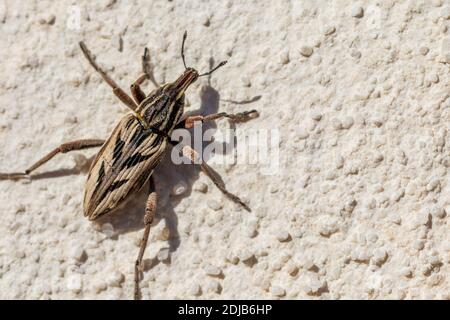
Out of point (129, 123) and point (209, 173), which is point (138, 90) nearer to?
point (129, 123)

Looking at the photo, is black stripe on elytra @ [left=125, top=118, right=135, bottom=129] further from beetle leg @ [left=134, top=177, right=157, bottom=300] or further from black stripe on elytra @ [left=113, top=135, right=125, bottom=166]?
beetle leg @ [left=134, top=177, right=157, bottom=300]

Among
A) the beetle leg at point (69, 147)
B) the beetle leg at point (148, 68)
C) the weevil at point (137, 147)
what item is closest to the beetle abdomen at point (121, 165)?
the weevil at point (137, 147)

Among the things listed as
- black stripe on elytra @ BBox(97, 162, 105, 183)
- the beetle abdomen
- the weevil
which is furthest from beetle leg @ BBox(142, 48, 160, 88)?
black stripe on elytra @ BBox(97, 162, 105, 183)

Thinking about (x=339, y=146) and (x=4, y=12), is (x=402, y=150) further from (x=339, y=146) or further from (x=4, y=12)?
(x=4, y=12)

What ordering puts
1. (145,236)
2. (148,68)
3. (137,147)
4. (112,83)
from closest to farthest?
1. (145,236)
2. (137,147)
3. (112,83)
4. (148,68)

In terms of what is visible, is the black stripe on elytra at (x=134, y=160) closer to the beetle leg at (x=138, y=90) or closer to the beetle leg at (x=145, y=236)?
the beetle leg at (x=145, y=236)

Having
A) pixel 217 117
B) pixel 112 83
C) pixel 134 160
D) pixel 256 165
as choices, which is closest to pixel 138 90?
pixel 112 83

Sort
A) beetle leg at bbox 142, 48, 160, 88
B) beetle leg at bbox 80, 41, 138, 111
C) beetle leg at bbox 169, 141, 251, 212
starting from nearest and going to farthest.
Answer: beetle leg at bbox 169, 141, 251, 212 → beetle leg at bbox 80, 41, 138, 111 → beetle leg at bbox 142, 48, 160, 88
